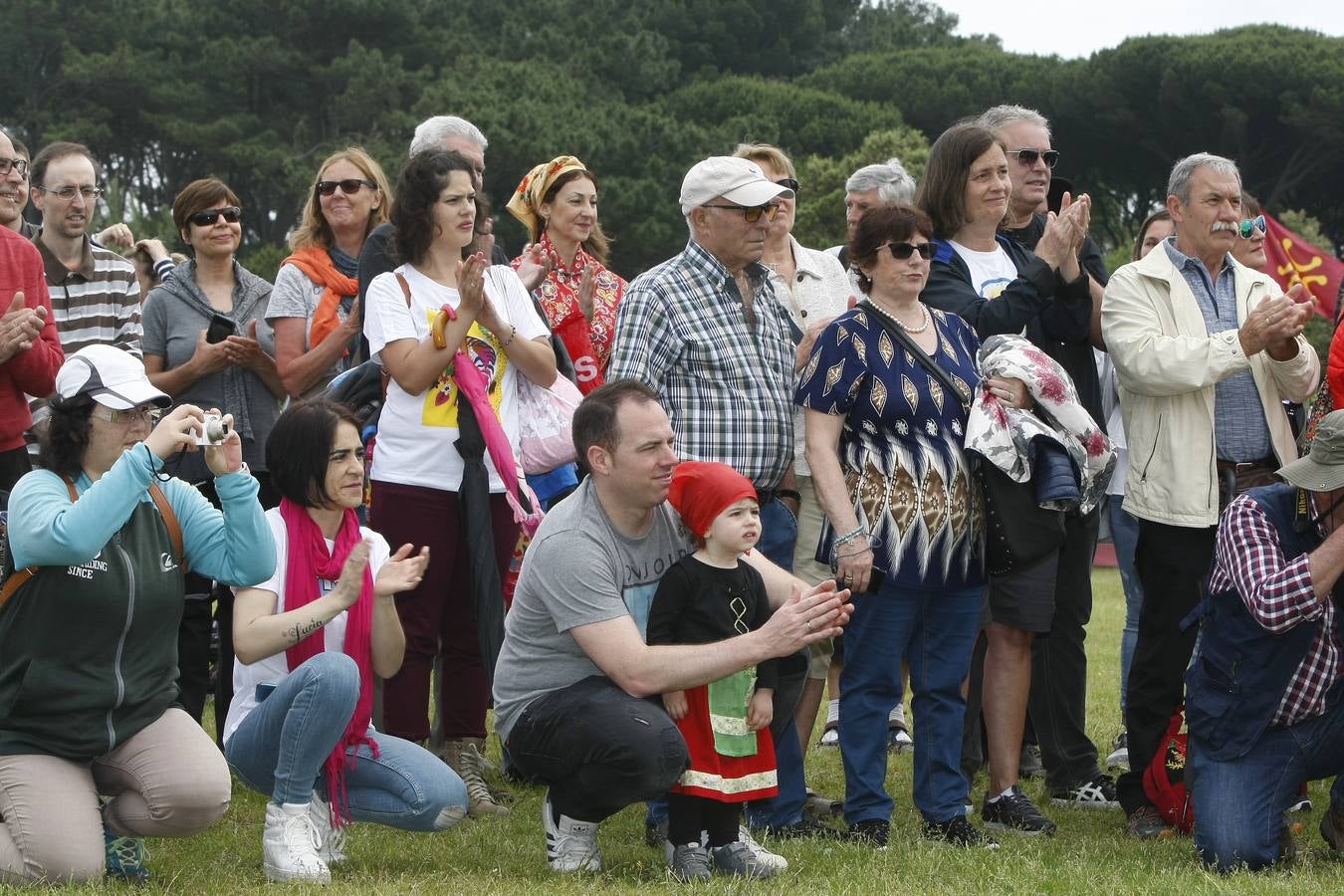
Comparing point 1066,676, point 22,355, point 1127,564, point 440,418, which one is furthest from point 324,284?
point 1127,564

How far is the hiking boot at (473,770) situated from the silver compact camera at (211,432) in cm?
169

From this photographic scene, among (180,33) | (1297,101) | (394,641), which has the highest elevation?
(180,33)

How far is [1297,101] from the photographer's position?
1453 inches

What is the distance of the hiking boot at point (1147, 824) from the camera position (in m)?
5.37

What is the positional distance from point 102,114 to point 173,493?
37.7 meters

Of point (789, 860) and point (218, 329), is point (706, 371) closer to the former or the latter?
point (789, 860)

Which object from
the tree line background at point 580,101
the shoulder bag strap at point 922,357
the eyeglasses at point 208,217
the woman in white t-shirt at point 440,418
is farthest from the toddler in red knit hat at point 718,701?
the tree line background at point 580,101

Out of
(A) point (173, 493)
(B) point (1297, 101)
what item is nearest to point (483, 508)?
(A) point (173, 493)

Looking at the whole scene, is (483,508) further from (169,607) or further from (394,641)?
(169,607)

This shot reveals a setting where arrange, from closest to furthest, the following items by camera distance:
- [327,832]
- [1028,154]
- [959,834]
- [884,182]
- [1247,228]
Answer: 1. [327,832]
2. [959,834]
3. [1247,228]
4. [1028,154]
5. [884,182]

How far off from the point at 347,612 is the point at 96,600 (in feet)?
2.45

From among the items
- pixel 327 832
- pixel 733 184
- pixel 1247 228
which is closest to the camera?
pixel 327 832

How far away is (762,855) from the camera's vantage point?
458 cm

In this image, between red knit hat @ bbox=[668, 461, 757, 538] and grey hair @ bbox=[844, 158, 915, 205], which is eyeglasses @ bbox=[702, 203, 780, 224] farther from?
grey hair @ bbox=[844, 158, 915, 205]
